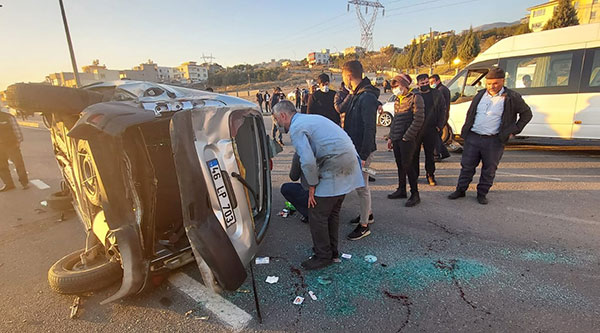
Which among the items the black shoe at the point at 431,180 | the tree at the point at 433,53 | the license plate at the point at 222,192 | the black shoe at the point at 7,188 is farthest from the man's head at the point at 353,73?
the tree at the point at 433,53

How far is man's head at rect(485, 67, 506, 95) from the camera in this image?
3.87 meters

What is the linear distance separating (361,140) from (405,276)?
1.59 metres

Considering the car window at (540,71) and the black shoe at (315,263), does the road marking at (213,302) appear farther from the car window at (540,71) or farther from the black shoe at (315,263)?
the car window at (540,71)

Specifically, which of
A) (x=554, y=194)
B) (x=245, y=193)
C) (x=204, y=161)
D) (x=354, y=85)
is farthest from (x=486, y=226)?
(x=204, y=161)

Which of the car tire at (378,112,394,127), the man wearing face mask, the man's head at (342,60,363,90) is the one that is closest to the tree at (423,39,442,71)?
the car tire at (378,112,394,127)

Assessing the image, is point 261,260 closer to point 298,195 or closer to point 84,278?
point 298,195

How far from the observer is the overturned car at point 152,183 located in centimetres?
192

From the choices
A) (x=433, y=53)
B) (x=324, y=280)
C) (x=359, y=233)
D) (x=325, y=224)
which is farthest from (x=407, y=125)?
(x=433, y=53)

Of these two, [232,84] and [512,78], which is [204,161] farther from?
[232,84]

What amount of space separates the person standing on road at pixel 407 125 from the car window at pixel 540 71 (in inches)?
176

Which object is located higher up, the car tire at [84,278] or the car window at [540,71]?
the car window at [540,71]

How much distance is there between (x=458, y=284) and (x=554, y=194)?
3.12 metres

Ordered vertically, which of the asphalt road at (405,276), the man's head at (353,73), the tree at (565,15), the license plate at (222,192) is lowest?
the asphalt road at (405,276)

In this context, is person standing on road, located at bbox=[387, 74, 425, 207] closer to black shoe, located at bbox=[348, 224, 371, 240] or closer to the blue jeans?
black shoe, located at bbox=[348, 224, 371, 240]
